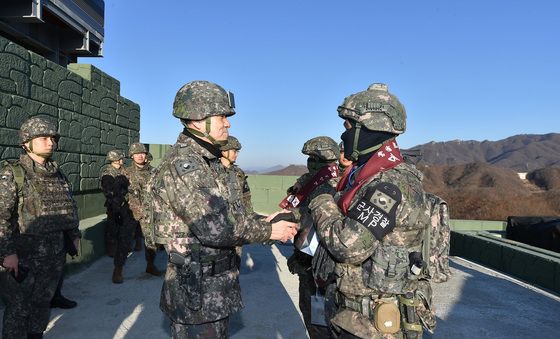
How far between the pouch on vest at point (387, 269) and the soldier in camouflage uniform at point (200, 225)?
66 cm

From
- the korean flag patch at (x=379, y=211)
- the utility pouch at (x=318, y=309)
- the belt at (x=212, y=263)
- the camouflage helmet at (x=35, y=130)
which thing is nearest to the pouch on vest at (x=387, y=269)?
the korean flag patch at (x=379, y=211)

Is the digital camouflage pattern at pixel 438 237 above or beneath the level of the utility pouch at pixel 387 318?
above

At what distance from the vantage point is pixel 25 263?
11.3 feet

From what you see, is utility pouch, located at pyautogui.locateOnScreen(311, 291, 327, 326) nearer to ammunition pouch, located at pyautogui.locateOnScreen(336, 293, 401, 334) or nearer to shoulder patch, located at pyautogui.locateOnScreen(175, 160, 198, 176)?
ammunition pouch, located at pyautogui.locateOnScreen(336, 293, 401, 334)

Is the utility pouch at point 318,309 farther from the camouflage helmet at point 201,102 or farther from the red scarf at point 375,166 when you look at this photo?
the camouflage helmet at point 201,102

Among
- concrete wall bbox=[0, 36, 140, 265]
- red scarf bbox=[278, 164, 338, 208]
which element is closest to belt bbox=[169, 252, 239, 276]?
red scarf bbox=[278, 164, 338, 208]

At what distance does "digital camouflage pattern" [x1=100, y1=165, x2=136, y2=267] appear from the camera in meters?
5.88

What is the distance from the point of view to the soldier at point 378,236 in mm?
2027

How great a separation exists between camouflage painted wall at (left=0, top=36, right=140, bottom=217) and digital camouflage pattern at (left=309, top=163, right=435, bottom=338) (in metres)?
4.61

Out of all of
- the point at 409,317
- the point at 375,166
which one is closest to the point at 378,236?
the point at 375,166

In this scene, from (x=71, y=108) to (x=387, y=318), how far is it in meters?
6.66

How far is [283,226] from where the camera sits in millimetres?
2635

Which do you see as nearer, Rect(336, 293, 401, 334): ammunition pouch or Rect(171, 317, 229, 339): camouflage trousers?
Rect(336, 293, 401, 334): ammunition pouch

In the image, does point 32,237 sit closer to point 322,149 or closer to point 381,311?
point 322,149
